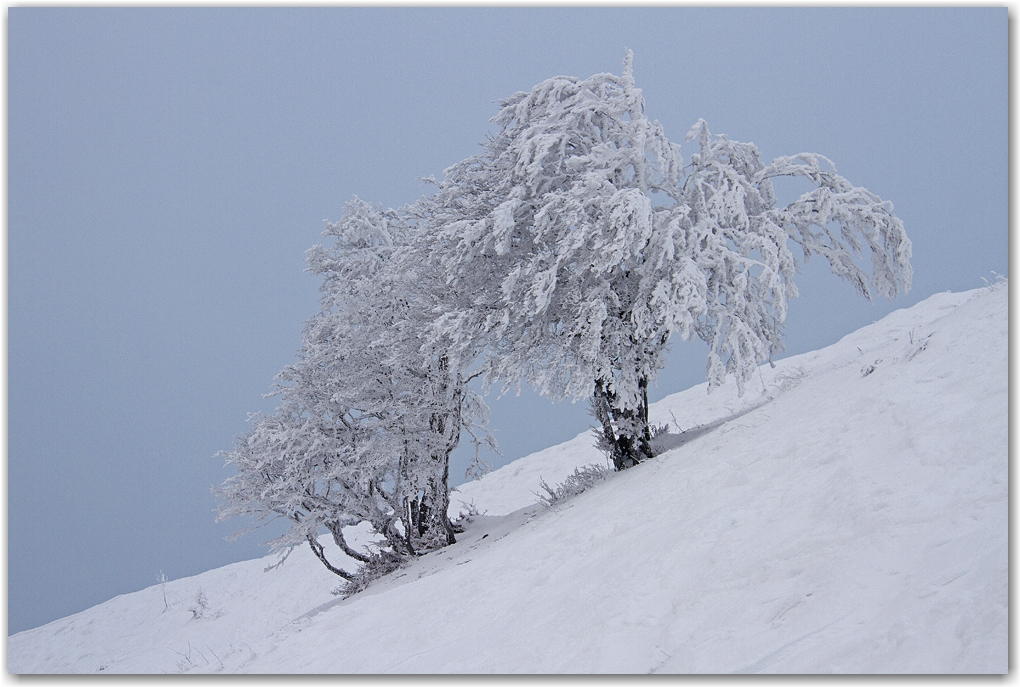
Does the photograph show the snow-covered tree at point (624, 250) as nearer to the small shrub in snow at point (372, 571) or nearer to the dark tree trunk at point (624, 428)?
the dark tree trunk at point (624, 428)

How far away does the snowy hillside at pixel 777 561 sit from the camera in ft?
9.83

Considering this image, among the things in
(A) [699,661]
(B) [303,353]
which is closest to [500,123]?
(B) [303,353]

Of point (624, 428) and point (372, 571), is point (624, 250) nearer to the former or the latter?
point (624, 428)

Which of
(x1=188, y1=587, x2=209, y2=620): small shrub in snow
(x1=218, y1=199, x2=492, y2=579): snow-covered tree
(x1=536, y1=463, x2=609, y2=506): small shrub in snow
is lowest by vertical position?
(x1=188, y1=587, x2=209, y2=620): small shrub in snow

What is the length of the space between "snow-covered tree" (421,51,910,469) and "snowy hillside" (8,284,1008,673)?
5.45ft

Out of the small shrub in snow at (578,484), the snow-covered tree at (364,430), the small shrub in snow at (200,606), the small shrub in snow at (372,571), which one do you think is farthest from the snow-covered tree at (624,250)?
the small shrub in snow at (200,606)

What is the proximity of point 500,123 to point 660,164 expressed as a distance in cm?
372

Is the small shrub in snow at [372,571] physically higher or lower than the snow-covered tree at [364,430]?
lower

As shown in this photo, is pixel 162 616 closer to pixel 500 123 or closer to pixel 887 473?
pixel 500 123

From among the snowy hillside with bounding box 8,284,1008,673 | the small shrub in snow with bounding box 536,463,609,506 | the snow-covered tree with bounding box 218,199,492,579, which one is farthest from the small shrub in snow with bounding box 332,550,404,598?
the snowy hillside with bounding box 8,284,1008,673

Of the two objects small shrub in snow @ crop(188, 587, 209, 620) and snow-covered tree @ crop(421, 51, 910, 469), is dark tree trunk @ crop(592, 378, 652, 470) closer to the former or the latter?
snow-covered tree @ crop(421, 51, 910, 469)

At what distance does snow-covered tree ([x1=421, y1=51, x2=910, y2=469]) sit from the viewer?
920 centimetres

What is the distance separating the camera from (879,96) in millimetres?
12617

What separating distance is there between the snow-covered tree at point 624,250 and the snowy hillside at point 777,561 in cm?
166
